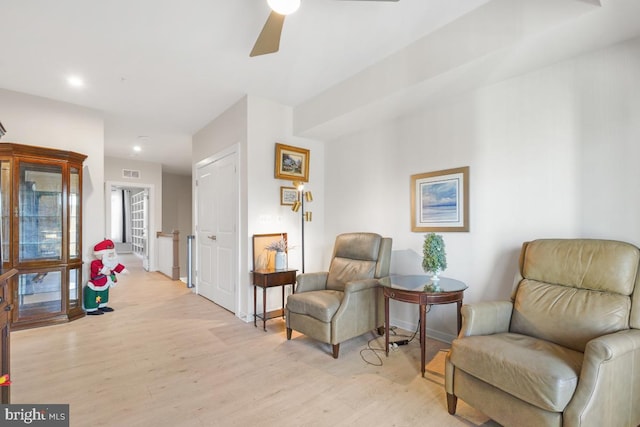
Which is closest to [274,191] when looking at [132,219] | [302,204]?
[302,204]

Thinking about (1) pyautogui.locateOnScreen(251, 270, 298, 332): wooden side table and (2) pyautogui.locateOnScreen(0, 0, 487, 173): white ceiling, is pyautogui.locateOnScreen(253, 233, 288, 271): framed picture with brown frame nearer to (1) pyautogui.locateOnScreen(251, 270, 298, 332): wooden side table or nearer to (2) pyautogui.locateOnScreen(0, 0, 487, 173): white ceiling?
(1) pyautogui.locateOnScreen(251, 270, 298, 332): wooden side table

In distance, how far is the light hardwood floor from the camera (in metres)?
1.85

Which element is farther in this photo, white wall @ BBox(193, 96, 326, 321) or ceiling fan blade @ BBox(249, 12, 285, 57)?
white wall @ BBox(193, 96, 326, 321)

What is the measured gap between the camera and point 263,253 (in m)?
3.62

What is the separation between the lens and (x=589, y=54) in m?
2.14

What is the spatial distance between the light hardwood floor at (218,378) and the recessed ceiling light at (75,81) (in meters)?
2.66

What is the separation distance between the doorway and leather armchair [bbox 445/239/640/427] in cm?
707

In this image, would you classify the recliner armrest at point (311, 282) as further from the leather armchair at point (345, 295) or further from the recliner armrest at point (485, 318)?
the recliner armrest at point (485, 318)

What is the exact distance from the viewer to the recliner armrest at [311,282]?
3.10 m

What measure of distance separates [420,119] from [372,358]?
2366mm

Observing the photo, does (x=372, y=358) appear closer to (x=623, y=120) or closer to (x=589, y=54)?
(x=623, y=120)

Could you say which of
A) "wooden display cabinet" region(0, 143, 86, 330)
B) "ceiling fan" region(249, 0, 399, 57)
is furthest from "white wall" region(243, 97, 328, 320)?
"wooden display cabinet" region(0, 143, 86, 330)

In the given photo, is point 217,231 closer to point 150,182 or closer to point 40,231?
point 40,231

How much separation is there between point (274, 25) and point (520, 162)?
6.96 ft
